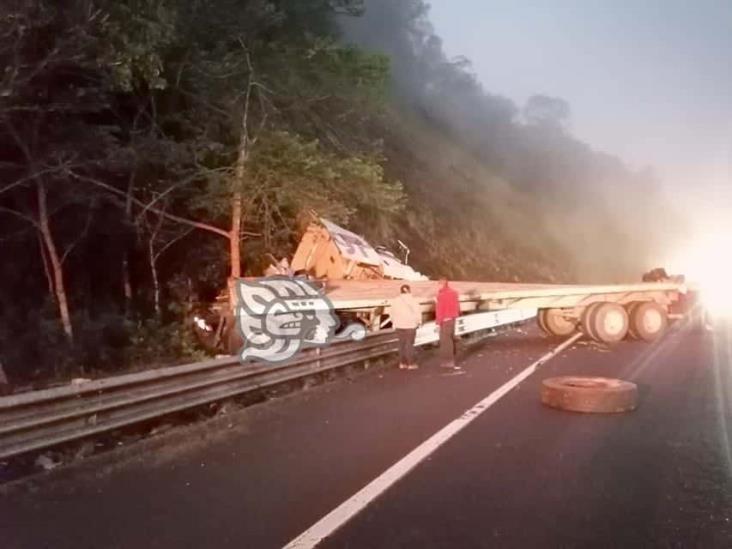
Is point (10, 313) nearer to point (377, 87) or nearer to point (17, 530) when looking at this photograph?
point (377, 87)

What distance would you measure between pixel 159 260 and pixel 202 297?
2.19 m

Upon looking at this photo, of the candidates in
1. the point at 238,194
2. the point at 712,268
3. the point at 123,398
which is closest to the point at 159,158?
the point at 238,194

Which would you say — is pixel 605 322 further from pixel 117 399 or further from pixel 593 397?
pixel 117 399

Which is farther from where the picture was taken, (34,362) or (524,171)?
(524,171)

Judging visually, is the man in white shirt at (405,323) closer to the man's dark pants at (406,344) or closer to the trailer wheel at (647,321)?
the man's dark pants at (406,344)

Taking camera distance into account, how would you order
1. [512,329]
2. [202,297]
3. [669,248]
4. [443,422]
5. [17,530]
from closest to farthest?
[17,530] → [443,422] → [202,297] → [512,329] → [669,248]

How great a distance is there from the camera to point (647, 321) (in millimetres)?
21406

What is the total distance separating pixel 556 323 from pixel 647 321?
2.38 metres

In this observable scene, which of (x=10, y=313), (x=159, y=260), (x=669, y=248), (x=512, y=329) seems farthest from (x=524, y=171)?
(x=10, y=313)

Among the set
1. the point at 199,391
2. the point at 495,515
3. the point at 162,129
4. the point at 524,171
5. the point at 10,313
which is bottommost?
the point at 495,515

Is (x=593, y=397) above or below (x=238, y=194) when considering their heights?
below

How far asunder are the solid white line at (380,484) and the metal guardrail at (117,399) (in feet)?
9.04

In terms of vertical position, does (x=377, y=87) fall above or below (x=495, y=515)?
above

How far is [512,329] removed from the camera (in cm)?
2791
